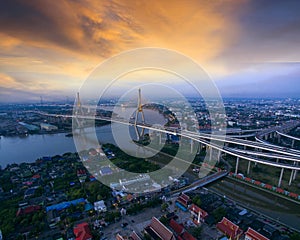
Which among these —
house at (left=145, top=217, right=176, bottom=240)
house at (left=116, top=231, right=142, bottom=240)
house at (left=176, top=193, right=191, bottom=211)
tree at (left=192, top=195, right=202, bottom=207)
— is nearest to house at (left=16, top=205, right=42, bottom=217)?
house at (left=116, top=231, right=142, bottom=240)

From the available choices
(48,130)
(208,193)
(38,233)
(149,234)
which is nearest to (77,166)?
(38,233)

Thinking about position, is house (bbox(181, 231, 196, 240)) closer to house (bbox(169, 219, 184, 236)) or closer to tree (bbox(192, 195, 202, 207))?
house (bbox(169, 219, 184, 236))

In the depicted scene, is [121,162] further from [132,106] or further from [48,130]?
[132,106]

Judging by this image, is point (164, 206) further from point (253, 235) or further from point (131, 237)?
point (253, 235)

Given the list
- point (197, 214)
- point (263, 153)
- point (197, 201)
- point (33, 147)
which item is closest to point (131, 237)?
point (197, 214)

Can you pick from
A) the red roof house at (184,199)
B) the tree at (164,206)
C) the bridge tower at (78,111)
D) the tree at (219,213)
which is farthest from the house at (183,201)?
the bridge tower at (78,111)
